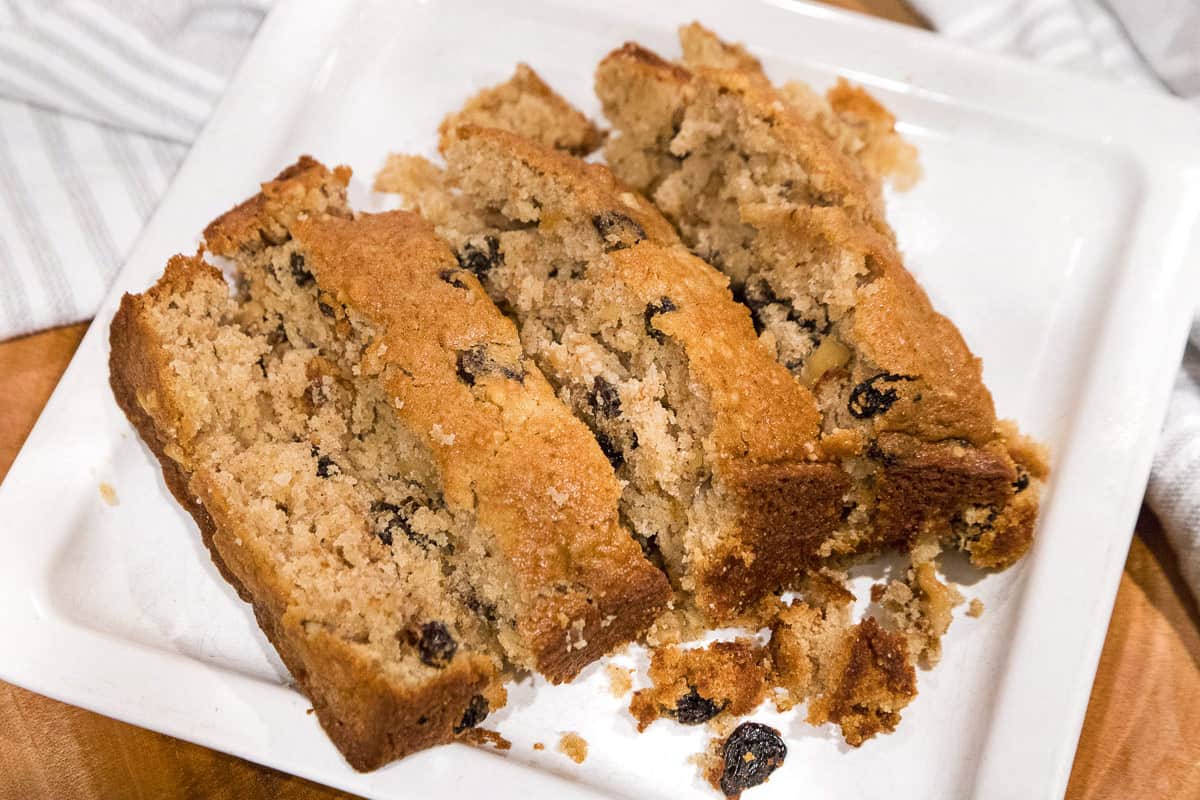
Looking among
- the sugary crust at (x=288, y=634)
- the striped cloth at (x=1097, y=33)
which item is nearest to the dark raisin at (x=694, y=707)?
the sugary crust at (x=288, y=634)

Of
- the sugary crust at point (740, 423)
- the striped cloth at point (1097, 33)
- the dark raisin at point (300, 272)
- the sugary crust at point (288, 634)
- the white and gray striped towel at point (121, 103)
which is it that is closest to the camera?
the sugary crust at point (288, 634)

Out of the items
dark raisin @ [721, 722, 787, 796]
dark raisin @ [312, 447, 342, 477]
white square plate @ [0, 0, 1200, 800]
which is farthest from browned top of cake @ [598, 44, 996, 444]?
dark raisin @ [312, 447, 342, 477]

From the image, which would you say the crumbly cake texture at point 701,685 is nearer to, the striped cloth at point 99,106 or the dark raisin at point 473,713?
the dark raisin at point 473,713

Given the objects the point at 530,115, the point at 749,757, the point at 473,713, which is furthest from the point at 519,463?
the point at 530,115

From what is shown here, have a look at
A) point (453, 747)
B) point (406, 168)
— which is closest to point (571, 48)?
point (406, 168)

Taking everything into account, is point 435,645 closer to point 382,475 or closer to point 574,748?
point 382,475

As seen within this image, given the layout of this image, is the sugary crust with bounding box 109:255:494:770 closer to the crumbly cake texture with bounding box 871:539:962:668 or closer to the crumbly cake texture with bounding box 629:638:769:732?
the crumbly cake texture with bounding box 629:638:769:732

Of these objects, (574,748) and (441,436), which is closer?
(441,436)
